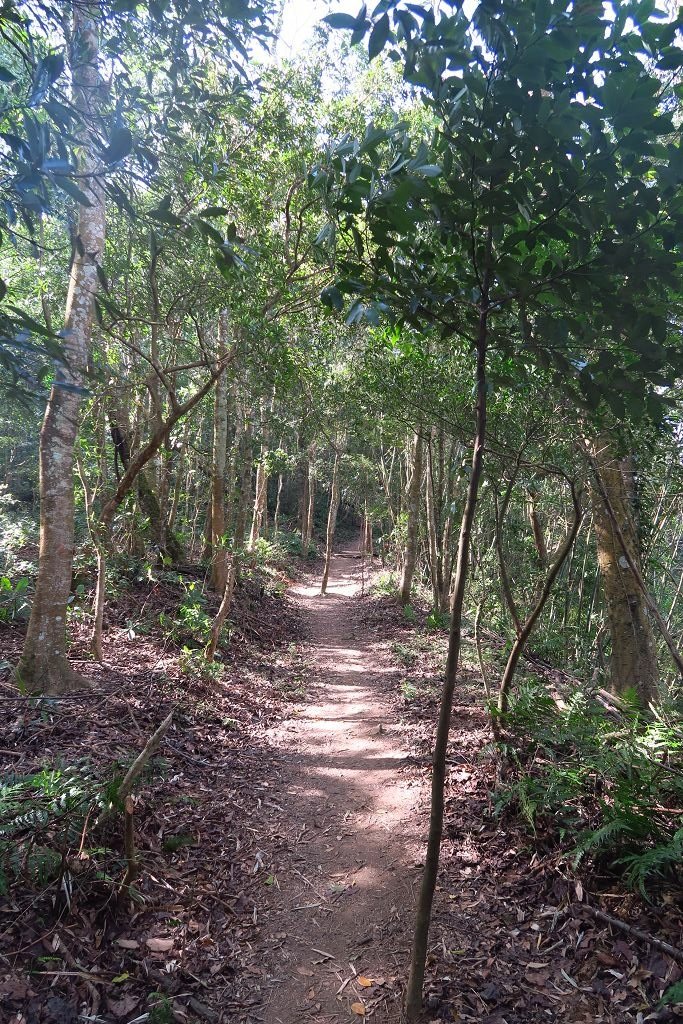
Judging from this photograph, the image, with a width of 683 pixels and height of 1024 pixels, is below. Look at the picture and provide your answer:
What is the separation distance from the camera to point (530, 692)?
499 centimetres

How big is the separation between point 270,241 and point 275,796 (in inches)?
257

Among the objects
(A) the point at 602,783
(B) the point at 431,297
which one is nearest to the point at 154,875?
(A) the point at 602,783

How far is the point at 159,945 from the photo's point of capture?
121 inches

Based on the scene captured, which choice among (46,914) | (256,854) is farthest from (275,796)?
(46,914)

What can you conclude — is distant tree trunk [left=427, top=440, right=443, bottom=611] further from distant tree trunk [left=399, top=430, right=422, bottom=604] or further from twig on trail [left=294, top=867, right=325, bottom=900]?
twig on trail [left=294, top=867, right=325, bottom=900]

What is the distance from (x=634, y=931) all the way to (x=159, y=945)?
253 centimetres

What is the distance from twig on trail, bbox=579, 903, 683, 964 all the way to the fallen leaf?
7.66 feet

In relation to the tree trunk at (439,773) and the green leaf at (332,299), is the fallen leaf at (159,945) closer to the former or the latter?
the tree trunk at (439,773)

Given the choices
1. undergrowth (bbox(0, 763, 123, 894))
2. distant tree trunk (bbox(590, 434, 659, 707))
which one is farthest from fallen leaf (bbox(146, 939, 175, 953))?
distant tree trunk (bbox(590, 434, 659, 707))

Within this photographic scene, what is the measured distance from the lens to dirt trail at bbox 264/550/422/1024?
3082 mm

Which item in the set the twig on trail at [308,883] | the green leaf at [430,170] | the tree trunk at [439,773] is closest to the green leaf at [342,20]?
the green leaf at [430,170]

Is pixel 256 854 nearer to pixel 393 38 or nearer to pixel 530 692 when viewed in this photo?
pixel 530 692

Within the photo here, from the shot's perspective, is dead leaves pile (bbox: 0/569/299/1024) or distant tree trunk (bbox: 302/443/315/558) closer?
dead leaves pile (bbox: 0/569/299/1024)

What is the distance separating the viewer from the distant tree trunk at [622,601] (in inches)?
227
